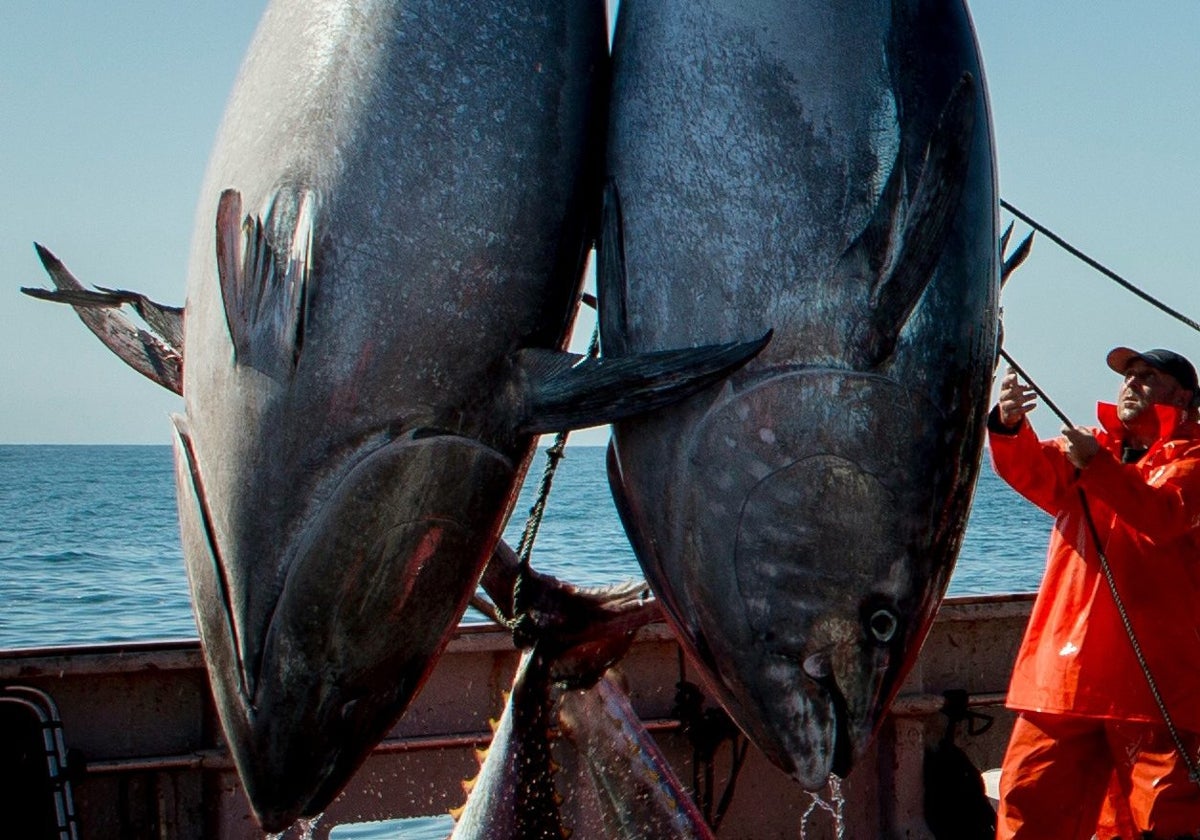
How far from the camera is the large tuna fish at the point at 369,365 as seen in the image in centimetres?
182

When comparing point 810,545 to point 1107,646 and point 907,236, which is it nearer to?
point 907,236

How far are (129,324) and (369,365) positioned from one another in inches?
22.2

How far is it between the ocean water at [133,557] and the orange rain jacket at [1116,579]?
4334 millimetres

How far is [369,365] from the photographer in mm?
1823

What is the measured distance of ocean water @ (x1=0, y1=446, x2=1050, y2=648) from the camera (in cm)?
1698

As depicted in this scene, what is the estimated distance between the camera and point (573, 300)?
2.04 meters

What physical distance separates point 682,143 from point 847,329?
0.36m

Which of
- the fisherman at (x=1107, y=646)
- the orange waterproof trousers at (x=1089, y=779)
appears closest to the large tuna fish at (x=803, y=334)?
the fisherman at (x=1107, y=646)

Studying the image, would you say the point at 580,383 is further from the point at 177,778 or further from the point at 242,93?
the point at 177,778

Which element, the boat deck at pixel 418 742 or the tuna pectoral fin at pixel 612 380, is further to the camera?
the boat deck at pixel 418 742

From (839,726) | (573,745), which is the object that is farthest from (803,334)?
(573,745)

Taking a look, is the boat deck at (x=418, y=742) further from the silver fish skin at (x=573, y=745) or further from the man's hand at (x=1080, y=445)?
the man's hand at (x=1080, y=445)

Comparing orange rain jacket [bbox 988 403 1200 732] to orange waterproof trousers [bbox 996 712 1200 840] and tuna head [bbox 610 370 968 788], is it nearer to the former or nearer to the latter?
orange waterproof trousers [bbox 996 712 1200 840]

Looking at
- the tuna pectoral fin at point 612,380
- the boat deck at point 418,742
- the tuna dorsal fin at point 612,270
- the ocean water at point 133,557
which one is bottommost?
the ocean water at point 133,557
